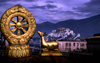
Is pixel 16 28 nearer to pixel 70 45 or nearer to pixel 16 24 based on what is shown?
pixel 16 24

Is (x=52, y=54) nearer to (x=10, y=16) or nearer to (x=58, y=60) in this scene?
(x=58, y=60)

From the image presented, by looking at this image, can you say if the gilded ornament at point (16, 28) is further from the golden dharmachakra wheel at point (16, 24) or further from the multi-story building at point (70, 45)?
the multi-story building at point (70, 45)

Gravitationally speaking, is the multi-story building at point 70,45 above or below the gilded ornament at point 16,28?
below

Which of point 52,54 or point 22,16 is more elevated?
point 22,16

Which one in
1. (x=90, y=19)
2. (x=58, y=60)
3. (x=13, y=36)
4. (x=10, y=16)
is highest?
(x=90, y=19)

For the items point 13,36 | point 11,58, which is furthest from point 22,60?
point 13,36

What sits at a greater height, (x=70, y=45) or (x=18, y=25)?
(x=18, y=25)

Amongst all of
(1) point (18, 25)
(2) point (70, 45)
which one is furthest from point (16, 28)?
(2) point (70, 45)

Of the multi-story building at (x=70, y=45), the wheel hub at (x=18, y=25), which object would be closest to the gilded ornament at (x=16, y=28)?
the wheel hub at (x=18, y=25)

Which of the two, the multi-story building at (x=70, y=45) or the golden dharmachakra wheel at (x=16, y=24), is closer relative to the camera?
the golden dharmachakra wheel at (x=16, y=24)

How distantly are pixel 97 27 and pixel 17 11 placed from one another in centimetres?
8677

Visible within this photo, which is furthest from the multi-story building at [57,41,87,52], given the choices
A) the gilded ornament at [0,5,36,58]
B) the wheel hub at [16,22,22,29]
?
the wheel hub at [16,22,22,29]

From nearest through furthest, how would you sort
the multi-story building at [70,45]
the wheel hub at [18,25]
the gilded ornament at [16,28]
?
1. the gilded ornament at [16,28]
2. the wheel hub at [18,25]
3. the multi-story building at [70,45]

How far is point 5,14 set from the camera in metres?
7.35
